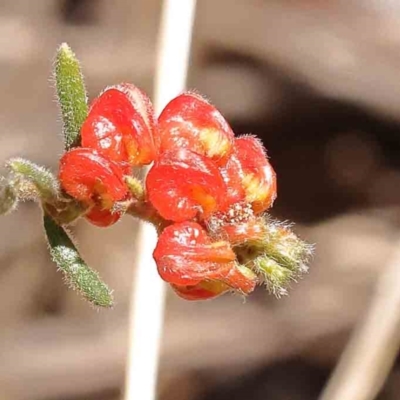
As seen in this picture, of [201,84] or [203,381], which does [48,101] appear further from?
[203,381]

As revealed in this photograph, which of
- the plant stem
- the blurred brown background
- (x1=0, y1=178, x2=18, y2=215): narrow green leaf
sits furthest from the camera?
the blurred brown background

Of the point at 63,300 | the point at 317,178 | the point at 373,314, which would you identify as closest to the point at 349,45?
the point at 317,178

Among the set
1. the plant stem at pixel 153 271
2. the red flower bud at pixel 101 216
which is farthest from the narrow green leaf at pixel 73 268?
the plant stem at pixel 153 271

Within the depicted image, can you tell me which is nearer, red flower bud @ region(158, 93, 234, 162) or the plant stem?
red flower bud @ region(158, 93, 234, 162)

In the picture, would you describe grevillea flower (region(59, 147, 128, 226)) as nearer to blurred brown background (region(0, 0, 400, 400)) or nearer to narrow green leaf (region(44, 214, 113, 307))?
narrow green leaf (region(44, 214, 113, 307))

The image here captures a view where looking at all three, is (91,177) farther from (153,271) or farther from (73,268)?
(153,271)

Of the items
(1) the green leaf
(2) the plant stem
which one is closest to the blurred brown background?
(2) the plant stem

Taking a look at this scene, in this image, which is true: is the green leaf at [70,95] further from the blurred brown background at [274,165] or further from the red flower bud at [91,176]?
the blurred brown background at [274,165]

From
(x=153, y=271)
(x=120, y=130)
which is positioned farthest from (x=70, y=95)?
(x=153, y=271)
